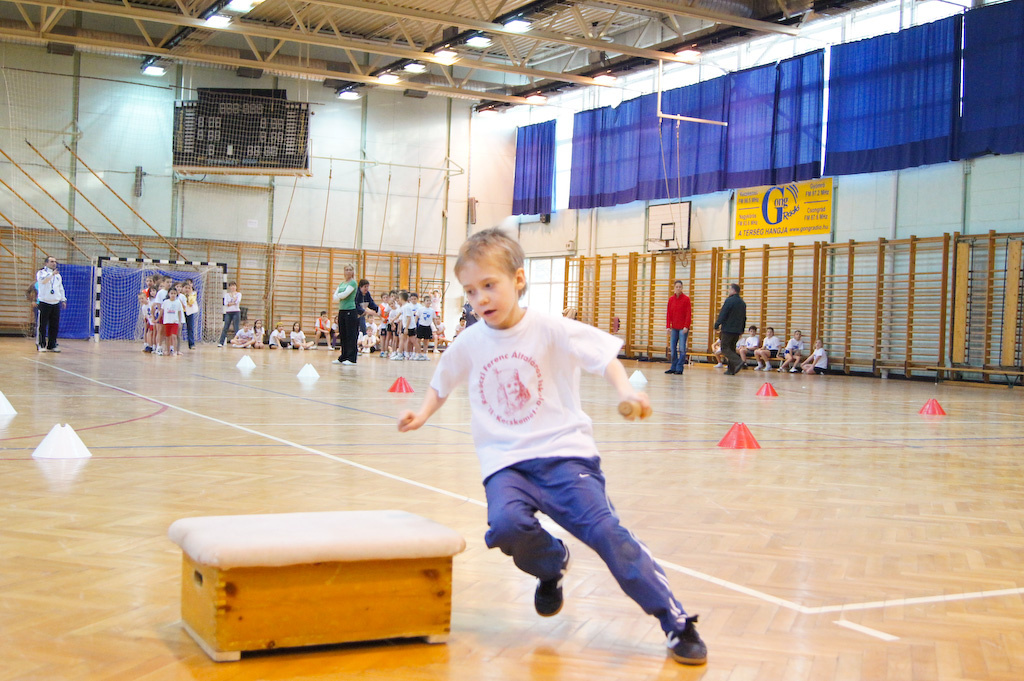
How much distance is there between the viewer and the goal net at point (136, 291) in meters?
24.3

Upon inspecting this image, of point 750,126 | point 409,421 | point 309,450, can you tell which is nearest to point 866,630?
point 409,421

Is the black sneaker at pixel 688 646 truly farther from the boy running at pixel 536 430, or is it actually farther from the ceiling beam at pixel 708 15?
the ceiling beam at pixel 708 15

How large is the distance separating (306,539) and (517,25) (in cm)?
1761

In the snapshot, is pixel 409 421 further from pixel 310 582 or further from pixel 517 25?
pixel 517 25

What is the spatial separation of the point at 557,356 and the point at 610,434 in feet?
15.8

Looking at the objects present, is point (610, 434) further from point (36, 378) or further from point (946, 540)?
point (36, 378)

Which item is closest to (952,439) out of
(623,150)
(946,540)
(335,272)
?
(946,540)

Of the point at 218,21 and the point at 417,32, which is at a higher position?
the point at 417,32

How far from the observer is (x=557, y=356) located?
9.18ft

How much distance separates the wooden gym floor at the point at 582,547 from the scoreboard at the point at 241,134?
16.4 meters

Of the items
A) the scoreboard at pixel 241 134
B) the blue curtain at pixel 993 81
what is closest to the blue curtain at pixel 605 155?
the scoreboard at pixel 241 134

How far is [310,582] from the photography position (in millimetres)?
2436

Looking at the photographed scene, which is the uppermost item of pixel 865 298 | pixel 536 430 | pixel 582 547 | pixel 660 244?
pixel 660 244

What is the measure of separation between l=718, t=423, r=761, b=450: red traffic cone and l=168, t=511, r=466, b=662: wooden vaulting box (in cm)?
457
